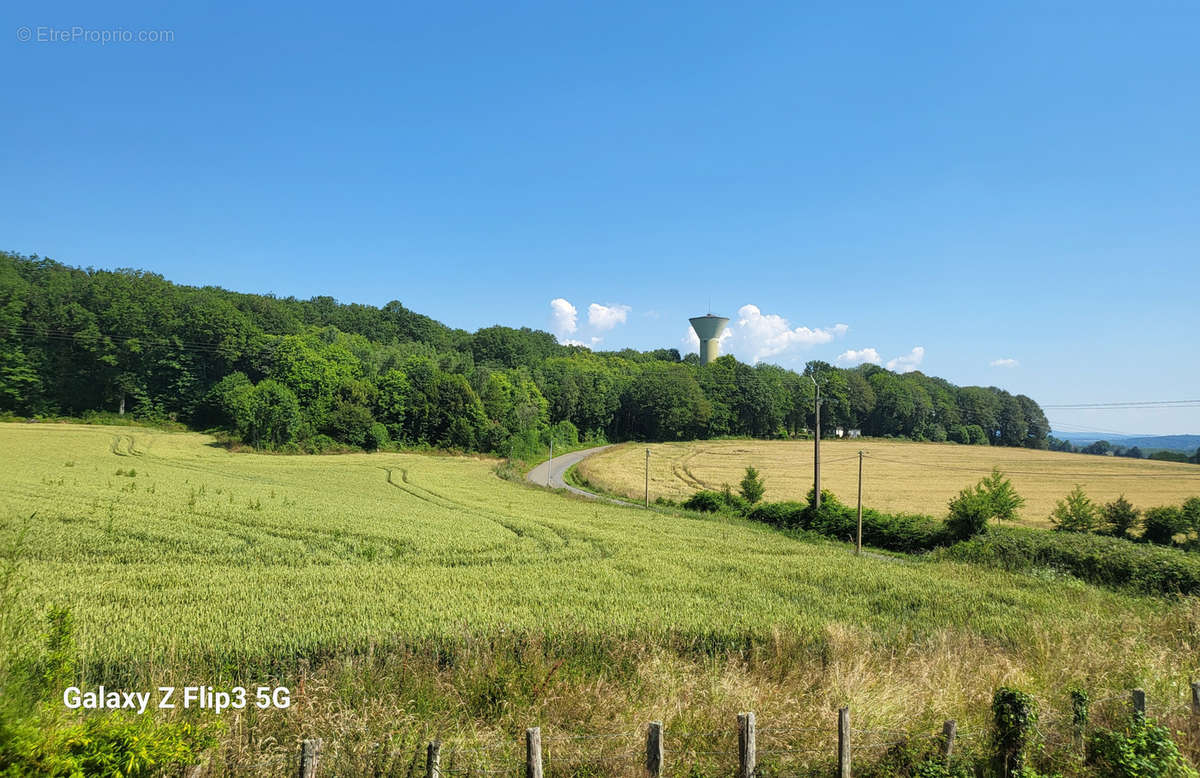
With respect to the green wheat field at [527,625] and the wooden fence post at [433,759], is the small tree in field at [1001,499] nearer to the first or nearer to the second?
the green wheat field at [527,625]

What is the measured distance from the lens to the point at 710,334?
169 m

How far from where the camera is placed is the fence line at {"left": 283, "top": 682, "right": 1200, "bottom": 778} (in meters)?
5.44

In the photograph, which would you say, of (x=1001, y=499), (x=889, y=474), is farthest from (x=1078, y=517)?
(x=889, y=474)

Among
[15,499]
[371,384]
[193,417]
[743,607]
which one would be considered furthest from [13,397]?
[743,607]

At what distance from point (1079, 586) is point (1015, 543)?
5707 mm

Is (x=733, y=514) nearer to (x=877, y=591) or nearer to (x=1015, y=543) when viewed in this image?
(x=1015, y=543)

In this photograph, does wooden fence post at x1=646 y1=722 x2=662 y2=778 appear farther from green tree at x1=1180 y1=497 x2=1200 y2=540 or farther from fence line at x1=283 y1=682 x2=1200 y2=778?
green tree at x1=1180 y1=497 x2=1200 y2=540

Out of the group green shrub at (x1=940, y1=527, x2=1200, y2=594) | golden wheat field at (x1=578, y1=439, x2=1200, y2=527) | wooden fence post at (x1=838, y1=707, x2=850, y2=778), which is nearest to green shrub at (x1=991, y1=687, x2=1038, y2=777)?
wooden fence post at (x1=838, y1=707, x2=850, y2=778)

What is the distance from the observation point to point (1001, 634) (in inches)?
518

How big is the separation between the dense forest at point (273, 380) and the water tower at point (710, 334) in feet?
160

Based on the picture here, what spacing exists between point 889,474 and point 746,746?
7422 centimetres

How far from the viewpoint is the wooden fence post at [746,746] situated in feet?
19.8

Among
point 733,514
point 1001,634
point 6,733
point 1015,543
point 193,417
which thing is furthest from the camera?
point 193,417

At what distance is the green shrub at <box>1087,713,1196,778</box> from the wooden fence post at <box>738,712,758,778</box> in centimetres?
429
